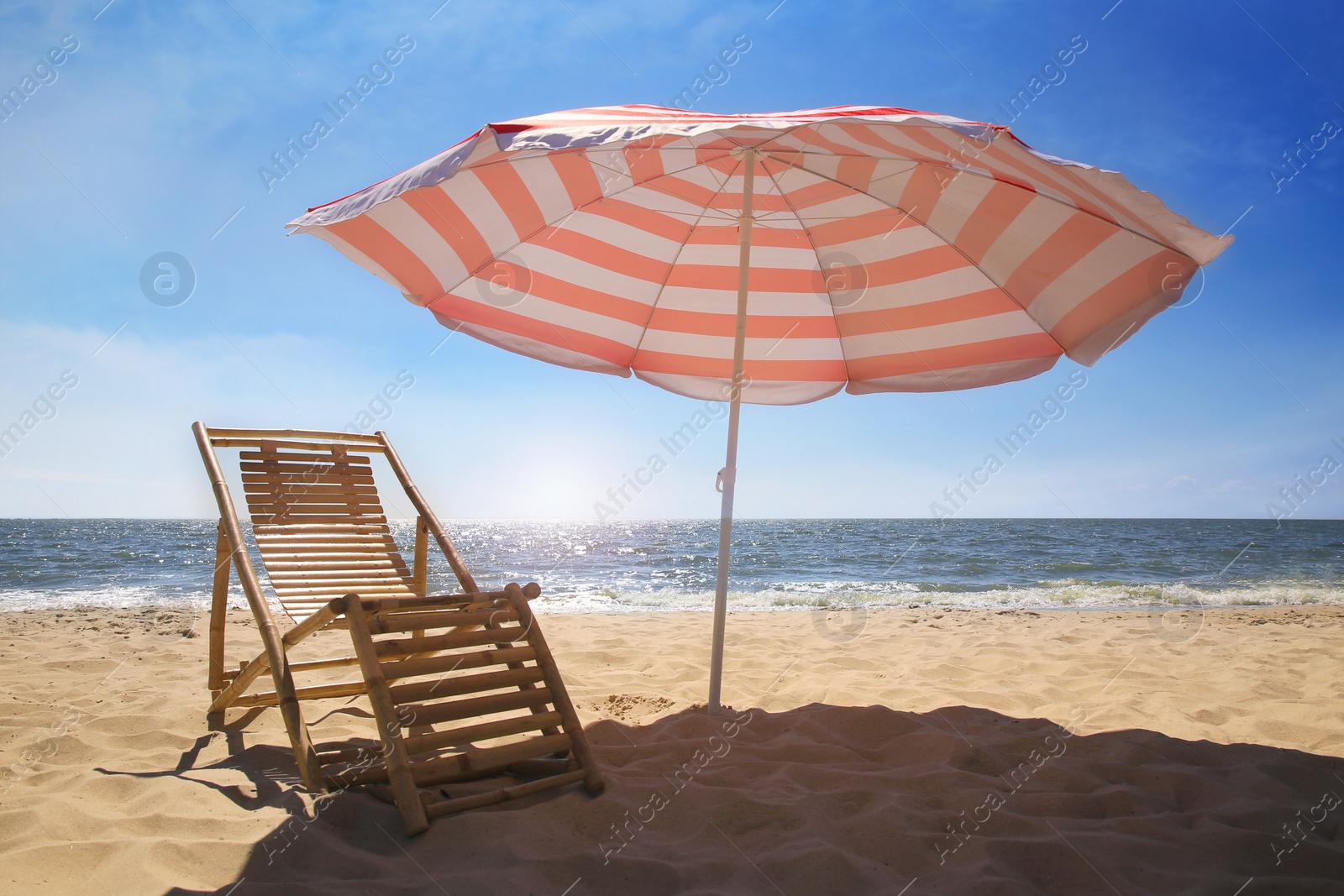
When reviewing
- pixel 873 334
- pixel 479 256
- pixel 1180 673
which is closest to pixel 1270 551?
pixel 1180 673

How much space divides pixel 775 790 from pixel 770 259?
247 cm

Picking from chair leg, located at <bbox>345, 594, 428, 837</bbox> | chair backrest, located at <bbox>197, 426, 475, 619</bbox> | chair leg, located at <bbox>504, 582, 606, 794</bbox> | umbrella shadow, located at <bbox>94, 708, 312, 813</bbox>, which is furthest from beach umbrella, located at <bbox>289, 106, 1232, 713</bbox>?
umbrella shadow, located at <bbox>94, 708, 312, 813</bbox>

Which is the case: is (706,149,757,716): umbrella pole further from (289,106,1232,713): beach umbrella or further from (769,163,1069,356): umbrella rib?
(769,163,1069,356): umbrella rib

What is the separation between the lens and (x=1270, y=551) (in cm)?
1884

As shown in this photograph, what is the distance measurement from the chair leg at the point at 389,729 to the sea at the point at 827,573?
1.04 meters

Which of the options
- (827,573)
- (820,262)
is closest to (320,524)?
(820,262)

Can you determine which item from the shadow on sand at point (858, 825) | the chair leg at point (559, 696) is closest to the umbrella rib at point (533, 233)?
the chair leg at point (559, 696)

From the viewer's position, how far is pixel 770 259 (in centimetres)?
360

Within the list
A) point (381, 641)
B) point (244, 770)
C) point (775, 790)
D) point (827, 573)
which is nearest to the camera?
point (775, 790)

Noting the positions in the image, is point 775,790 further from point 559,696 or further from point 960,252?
point 960,252

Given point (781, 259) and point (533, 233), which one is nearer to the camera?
point (533, 233)

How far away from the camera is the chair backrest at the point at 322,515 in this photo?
324 cm

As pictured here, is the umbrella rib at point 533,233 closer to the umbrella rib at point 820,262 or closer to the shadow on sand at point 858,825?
the umbrella rib at point 820,262

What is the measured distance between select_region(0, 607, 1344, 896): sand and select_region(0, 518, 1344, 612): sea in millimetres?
1386
